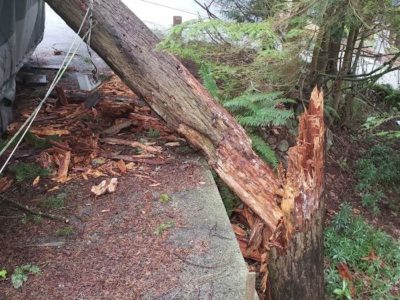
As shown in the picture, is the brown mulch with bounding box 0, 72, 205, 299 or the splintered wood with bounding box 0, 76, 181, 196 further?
the splintered wood with bounding box 0, 76, 181, 196

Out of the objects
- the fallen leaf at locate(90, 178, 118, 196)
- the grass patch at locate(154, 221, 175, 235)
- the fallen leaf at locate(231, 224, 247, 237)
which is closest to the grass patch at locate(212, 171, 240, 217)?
the fallen leaf at locate(231, 224, 247, 237)

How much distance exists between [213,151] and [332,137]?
10.5ft

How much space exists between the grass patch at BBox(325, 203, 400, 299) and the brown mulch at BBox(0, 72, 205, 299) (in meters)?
1.60

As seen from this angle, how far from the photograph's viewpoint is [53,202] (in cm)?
341

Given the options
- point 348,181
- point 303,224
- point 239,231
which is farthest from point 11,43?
point 348,181

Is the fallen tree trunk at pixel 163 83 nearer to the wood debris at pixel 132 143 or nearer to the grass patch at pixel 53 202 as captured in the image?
the wood debris at pixel 132 143

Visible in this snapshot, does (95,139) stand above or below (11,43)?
below

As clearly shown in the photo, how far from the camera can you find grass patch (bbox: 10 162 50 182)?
3.77 m

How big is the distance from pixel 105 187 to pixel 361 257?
2664mm

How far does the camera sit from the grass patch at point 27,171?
3.77 metres

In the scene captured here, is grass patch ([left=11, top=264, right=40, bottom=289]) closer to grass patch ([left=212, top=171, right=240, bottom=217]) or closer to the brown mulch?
the brown mulch

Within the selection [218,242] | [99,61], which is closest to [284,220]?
[218,242]

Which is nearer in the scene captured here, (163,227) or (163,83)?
(163,227)

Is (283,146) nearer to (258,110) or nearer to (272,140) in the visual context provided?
(272,140)
